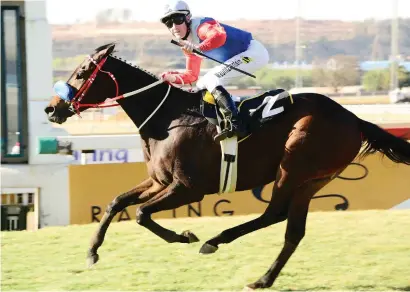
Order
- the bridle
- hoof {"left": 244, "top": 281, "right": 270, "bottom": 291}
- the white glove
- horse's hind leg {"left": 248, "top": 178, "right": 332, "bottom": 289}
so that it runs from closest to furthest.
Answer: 1. hoof {"left": 244, "top": 281, "right": 270, "bottom": 291}
2. horse's hind leg {"left": 248, "top": 178, "right": 332, "bottom": 289}
3. the bridle
4. the white glove

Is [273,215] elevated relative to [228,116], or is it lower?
lower

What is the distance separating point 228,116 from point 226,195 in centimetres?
293

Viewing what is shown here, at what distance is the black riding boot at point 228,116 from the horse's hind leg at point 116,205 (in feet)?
2.02

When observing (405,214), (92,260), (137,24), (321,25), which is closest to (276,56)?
(321,25)

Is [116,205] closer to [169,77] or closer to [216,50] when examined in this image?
[169,77]

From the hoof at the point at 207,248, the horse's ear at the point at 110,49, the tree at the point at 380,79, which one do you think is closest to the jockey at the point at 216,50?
the horse's ear at the point at 110,49

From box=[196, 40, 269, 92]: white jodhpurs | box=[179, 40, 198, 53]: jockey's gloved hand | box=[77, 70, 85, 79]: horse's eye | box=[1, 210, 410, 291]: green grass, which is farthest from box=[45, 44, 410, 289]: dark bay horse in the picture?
box=[179, 40, 198, 53]: jockey's gloved hand

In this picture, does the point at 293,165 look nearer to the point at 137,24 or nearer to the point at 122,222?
the point at 122,222

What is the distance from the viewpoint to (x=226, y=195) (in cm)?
838

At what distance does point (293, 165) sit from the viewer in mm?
5602

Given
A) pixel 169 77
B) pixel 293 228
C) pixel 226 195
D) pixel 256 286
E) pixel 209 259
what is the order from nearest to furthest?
pixel 256 286 → pixel 293 228 → pixel 169 77 → pixel 209 259 → pixel 226 195

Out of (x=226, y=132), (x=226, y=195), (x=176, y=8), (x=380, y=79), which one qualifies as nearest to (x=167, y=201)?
(x=226, y=132)

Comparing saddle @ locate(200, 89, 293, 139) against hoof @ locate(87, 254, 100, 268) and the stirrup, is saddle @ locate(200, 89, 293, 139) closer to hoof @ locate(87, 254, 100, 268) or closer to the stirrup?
the stirrup

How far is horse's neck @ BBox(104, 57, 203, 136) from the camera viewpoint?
5.75m
